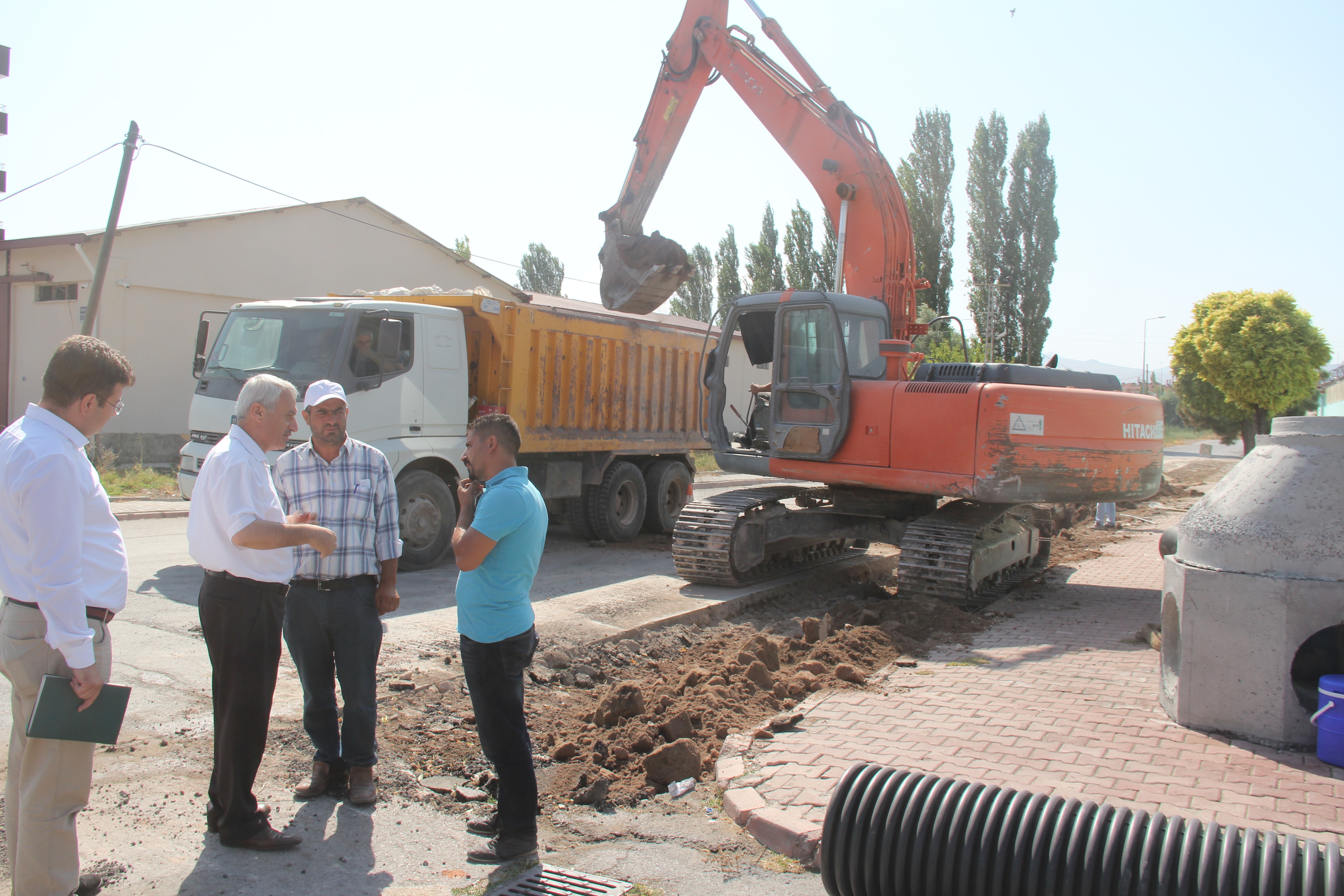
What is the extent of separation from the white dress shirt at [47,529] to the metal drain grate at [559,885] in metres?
1.63

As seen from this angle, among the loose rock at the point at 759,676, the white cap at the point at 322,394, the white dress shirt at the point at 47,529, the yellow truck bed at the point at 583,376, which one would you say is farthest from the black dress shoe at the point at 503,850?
the yellow truck bed at the point at 583,376

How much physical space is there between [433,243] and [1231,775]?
2357cm

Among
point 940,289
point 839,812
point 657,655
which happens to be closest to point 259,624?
point 839,812

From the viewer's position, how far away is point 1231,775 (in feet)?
14.5

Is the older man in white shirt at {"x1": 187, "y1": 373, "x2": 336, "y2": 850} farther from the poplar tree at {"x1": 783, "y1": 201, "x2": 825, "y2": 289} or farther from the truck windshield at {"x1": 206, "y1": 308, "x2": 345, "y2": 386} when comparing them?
the poplar tree at {"x1": 783, "y1": 201, "x2": 825, "y2": 289}

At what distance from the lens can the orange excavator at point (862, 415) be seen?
834 cm

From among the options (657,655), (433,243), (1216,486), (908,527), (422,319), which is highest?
(433,243)

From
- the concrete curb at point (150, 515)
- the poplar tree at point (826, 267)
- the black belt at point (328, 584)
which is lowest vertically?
the concrete curb at point (150, 515)

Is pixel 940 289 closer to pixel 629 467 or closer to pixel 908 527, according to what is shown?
pixel 629 467

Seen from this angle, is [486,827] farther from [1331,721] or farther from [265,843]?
[1331,721]

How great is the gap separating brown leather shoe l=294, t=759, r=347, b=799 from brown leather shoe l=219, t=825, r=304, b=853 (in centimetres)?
47

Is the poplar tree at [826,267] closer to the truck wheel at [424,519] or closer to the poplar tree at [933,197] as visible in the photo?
the poplar tree at [933,197]

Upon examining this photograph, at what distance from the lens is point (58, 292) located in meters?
19.7

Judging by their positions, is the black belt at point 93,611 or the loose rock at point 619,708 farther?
Answer: the loose rock at point 619,708
